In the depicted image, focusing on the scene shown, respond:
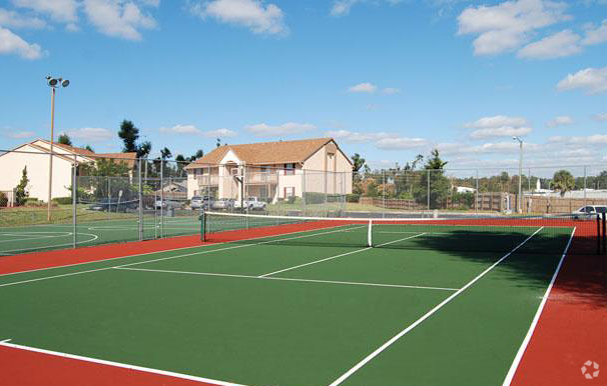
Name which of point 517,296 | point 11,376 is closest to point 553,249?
point 517,296

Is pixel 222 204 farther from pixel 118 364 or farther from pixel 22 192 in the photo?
pixel 118 364

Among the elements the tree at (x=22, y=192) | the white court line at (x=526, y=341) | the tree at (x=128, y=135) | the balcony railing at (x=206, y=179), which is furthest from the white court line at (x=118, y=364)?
the tree at (x=128, y=135)

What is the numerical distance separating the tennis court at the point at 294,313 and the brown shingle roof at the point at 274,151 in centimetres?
4475

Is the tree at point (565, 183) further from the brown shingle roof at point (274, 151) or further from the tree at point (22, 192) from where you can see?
the tree at point (22, 192)

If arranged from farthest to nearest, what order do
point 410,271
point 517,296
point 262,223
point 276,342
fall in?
1. point 262,223
2. point 410,271
3. point 517,296
4. point 276,342

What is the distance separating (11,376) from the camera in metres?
5.64

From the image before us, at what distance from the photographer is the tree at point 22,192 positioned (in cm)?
3400

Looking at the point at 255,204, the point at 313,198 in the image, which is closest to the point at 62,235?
the point at 255,204

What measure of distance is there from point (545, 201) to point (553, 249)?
19344mm

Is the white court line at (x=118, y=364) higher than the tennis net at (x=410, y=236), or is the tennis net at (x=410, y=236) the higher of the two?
the tennis net at (x=410, y=236)

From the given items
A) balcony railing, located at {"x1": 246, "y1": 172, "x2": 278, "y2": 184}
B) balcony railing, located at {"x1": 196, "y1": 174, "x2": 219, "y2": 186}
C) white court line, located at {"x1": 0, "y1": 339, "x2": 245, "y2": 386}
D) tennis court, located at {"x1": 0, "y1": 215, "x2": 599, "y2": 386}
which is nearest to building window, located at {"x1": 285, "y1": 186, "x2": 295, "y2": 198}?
balcony railing, located at {"x1": 246, "y1": 172, "x2": 278, "y2": 184}

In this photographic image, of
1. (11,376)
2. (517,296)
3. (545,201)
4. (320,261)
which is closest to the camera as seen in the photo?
(11,376)

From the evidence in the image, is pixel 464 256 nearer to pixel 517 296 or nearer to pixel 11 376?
pixel 517 296

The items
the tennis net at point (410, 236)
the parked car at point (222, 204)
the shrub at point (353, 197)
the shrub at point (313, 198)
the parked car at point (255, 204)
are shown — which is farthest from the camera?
Result: the shrub at point (353, 197)
